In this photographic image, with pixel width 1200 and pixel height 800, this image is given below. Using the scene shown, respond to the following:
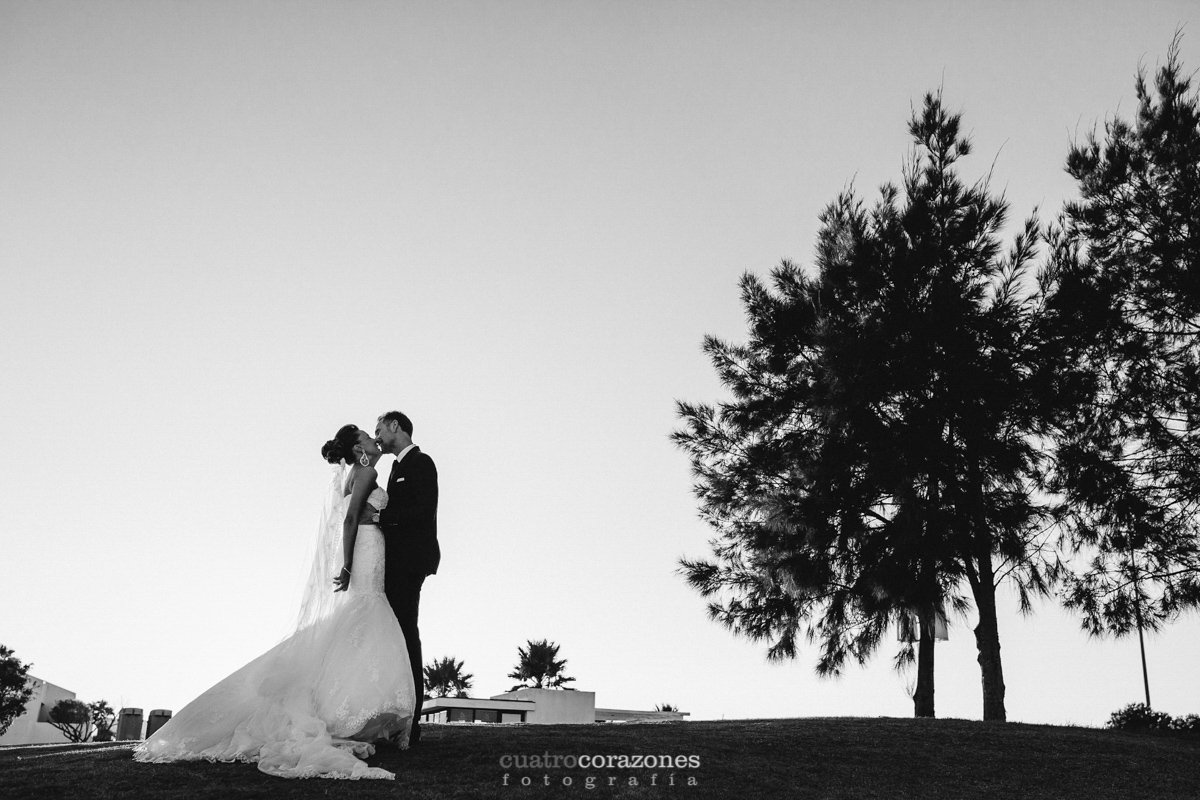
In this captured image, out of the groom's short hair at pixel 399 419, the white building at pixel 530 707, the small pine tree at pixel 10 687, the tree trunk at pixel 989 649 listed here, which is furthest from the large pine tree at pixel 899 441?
the small pine tree at pixel 10 687

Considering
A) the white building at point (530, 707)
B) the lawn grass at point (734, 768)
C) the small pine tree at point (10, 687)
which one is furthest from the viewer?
the small pine tree at point (10, 687)

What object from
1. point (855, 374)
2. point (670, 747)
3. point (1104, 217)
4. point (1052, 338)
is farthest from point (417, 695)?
point (1104, 217)

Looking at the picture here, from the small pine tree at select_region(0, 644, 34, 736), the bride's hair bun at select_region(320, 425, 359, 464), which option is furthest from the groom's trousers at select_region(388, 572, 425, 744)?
the small pine tree at select_region(0, 644, 34, 736)

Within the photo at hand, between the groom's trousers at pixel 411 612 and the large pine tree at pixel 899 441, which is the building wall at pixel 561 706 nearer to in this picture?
the large pine tree at pixel 899 441

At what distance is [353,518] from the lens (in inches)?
263

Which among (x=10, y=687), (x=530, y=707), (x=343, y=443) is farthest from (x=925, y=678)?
(x=10, y=687)

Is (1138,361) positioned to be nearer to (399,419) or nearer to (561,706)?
(399,419)

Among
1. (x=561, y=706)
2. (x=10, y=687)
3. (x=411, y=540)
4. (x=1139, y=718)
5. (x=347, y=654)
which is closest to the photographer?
(x=347, y=654)

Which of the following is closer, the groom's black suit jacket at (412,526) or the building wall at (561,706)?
the groom's black suit jacket at (412,526)

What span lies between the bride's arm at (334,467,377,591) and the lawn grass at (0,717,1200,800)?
4.09 ft

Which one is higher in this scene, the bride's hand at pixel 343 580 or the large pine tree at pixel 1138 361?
the large pine tree at pixel 1138 361

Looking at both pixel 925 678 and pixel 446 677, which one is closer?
pixel 925 678

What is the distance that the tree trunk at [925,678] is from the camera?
14.0 metres

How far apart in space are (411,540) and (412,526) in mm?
102
